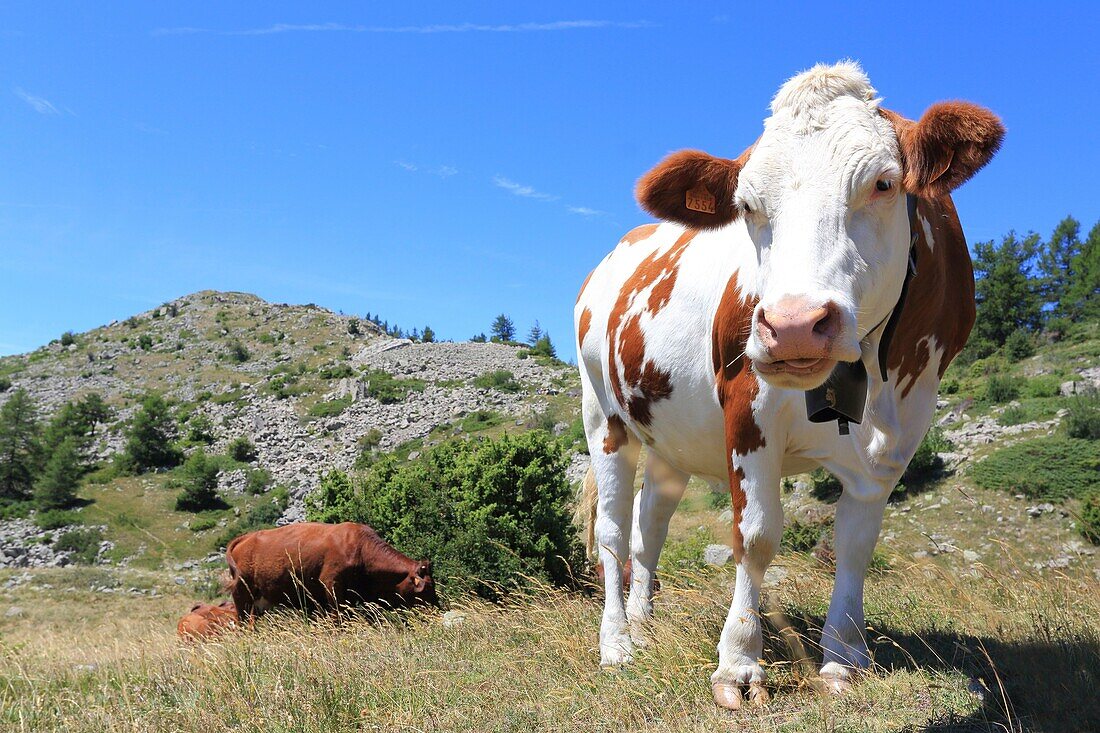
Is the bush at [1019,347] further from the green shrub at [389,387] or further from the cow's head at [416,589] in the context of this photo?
the green shrub at [389,387]

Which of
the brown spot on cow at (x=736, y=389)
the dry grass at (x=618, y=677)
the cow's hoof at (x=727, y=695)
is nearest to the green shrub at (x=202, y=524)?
the dry grass at (x=618, y=677)

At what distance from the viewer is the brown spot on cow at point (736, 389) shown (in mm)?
3271

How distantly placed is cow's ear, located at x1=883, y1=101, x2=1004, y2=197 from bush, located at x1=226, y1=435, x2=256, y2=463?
6163 cm

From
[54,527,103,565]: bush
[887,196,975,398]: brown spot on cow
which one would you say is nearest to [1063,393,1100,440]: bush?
[887,196,975,398]: brown spot on cow

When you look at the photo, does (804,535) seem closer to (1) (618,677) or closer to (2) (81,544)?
(1) (618,677)

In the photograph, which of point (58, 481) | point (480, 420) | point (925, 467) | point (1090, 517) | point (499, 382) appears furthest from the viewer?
point (499, 382)

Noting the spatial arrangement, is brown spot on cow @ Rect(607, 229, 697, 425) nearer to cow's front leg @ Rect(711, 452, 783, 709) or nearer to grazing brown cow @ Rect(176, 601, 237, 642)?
cow's front leg @ Rect(711, 452, 783, 709)

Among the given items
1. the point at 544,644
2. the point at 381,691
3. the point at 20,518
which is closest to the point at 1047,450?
the point at 544,644

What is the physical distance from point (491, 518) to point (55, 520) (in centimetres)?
4646

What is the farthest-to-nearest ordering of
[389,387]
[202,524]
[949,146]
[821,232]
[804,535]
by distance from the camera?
[389,387] < [202,524] < [804,535] < [949,146] < [821,232]

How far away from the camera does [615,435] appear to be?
16.9ft

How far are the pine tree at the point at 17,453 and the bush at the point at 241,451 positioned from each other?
13.4 metres

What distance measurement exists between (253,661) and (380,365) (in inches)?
2766

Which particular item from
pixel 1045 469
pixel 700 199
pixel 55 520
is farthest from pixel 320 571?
pixel 55 520
